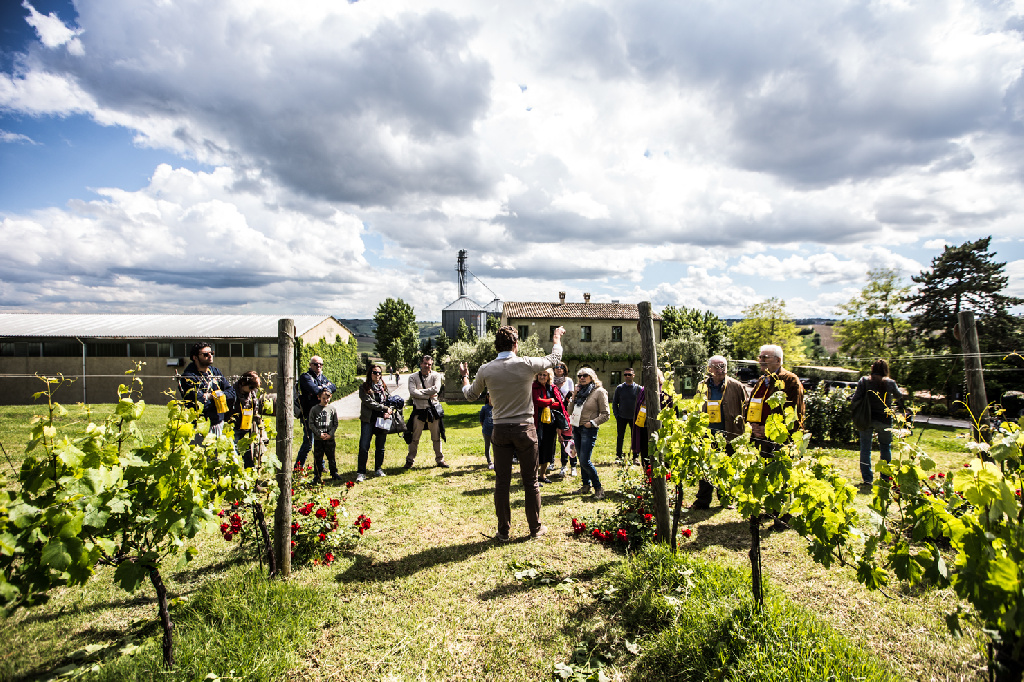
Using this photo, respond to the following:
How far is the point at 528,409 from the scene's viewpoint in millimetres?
4828

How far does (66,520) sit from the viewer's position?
7.15ft

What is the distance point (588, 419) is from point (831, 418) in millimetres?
7712

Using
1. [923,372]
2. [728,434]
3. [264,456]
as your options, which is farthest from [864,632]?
[923,372]

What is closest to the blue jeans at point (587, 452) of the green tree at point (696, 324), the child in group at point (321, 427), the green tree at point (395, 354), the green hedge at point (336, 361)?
A: the child in group at point (321, 427)

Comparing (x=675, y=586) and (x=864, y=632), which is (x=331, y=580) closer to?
(x=675, y=586)

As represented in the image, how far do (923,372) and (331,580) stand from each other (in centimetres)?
2804

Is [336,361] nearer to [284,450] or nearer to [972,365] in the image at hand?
[284,450]

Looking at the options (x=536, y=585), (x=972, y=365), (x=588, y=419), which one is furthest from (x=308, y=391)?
(x=972, y=365)

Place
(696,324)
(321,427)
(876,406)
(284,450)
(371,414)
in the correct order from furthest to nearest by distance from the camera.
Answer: (696,324), (371,414), (321,427), (876,406), (284,450)

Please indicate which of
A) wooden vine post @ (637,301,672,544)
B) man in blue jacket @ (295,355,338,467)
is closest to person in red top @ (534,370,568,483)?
wooden vine post @ (637,301,672,544)

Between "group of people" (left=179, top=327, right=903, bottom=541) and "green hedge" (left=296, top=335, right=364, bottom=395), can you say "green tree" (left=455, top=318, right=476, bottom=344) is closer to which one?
"green hedge" (left=296, top=335, right=364, bottom=395)

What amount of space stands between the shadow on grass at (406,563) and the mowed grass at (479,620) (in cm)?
2

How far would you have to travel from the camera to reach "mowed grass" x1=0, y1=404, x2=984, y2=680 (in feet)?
9.65

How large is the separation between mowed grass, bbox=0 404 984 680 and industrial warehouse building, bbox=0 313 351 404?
21.5 metres
